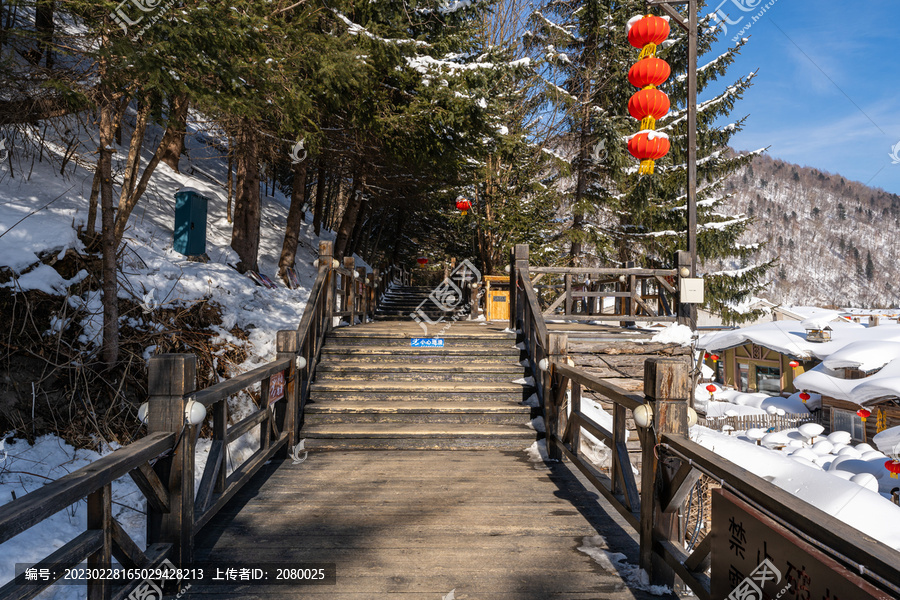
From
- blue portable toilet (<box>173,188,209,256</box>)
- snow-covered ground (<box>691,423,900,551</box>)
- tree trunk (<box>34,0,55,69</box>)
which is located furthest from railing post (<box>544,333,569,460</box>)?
blue portable toilet (<box>173,188,209,256</box>)

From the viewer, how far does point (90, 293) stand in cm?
654

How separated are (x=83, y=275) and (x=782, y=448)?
930 inches

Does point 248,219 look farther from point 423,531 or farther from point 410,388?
point 423,531

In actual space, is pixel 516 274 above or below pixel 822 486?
above

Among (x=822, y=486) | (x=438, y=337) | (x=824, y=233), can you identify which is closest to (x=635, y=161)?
(x=822, y=486)

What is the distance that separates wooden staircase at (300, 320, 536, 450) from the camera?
17.9 ft

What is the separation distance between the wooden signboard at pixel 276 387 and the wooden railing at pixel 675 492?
2.90m

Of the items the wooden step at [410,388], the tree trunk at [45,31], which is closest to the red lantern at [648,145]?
the wooden step at [410,388]

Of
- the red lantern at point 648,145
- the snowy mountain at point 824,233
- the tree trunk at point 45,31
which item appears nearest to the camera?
the tree trunk at point 45,31

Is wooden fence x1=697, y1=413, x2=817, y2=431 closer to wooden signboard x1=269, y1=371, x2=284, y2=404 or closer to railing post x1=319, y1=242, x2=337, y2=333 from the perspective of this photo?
railing post x1=319, y1=242, x2=337, y2=333

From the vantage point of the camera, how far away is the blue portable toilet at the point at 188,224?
31.0 ft

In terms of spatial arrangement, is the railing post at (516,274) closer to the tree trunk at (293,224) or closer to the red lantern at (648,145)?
the red lantern at (648,145)

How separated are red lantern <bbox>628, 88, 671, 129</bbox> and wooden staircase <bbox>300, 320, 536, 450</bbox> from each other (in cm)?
480

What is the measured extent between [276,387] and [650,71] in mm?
7894
